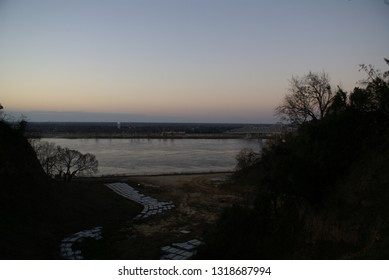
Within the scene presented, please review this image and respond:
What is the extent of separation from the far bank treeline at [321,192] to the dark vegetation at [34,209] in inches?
207

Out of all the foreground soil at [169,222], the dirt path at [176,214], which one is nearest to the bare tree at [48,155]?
the dirt path at [176,214]

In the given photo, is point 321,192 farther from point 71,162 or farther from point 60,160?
point 71,162

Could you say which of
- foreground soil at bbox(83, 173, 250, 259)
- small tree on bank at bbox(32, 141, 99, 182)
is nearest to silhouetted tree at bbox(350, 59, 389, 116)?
foreground soil at bbox(83, 173, 250, 259)

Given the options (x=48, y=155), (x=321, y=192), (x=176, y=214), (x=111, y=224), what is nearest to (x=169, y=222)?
(x=176, y=214)

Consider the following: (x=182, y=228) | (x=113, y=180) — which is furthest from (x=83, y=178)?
(x=182, y=228)

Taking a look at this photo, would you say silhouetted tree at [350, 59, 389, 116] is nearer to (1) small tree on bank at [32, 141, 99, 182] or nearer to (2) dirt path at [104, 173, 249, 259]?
(2) dirt path at [104, 173, 249, 259]

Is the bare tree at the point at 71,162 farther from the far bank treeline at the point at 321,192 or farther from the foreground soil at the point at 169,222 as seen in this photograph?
the far bank treeline at the point at 321,192

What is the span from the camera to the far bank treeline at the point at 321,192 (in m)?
7.18

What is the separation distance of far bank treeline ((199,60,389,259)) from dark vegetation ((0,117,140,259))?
17.3ft

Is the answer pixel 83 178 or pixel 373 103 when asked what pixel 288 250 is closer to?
pixel 373 103

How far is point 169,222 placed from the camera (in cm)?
1366

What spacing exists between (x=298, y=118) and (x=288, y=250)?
926 cm

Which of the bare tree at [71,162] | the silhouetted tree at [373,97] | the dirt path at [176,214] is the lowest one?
the dirt path at [176,214]

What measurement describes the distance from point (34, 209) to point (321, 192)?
9887 millimetres
